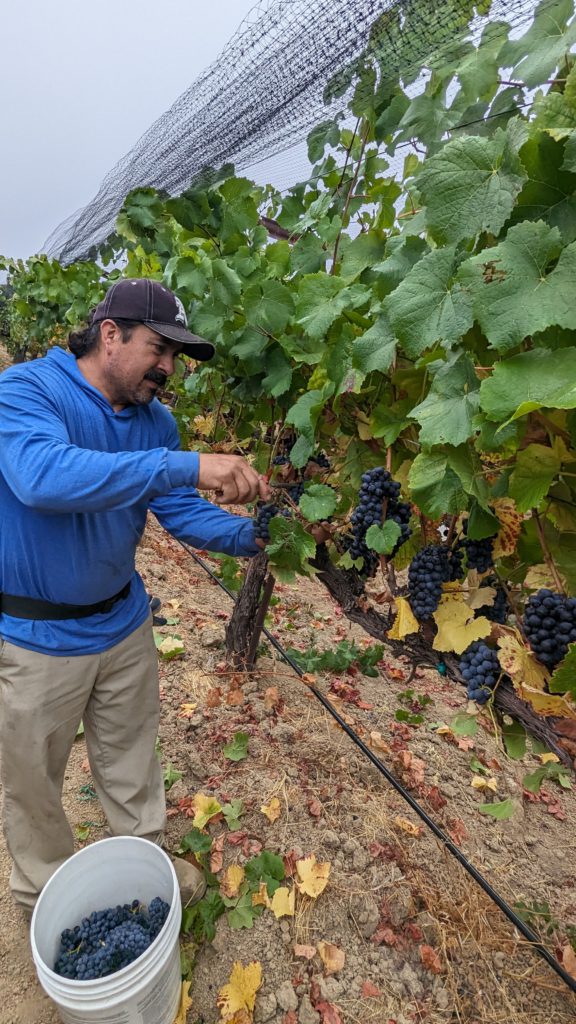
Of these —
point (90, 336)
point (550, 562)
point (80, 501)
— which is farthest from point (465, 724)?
point (90, 336)

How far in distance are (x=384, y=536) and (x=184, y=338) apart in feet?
3.03

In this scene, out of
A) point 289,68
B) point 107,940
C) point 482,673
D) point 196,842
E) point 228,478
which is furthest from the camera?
point 196,842

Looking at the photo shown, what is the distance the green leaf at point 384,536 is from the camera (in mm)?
1518

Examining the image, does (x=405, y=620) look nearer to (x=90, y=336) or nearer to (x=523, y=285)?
(x=523, y=285)

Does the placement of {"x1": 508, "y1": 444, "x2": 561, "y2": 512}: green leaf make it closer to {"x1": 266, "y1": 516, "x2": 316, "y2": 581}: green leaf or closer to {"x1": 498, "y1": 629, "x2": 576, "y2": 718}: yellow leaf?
{"x1": 498, "y1": 629, "x2": 576, "y2": 718}: yellow leaf

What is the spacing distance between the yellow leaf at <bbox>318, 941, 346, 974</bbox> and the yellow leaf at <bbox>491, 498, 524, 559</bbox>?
5.44 ft

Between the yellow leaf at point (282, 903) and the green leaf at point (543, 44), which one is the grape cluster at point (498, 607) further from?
the yellow leaf at point (282, 903)

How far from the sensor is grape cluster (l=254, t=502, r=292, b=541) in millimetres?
1988

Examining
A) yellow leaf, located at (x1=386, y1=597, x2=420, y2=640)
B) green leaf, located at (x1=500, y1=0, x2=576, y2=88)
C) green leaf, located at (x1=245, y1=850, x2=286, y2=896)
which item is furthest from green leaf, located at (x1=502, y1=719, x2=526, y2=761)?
green leaf, located at (x1=500, y1=0, x2=576, y2=88)

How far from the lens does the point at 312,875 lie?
233 centimetres

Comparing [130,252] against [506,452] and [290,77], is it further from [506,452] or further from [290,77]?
[506,452]

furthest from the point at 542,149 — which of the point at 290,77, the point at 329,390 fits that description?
the point at 290,77

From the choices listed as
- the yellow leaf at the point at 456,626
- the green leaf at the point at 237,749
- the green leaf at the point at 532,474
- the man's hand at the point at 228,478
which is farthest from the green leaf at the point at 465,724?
the green leaf at the point at 237,749

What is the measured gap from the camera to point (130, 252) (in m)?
4.04
